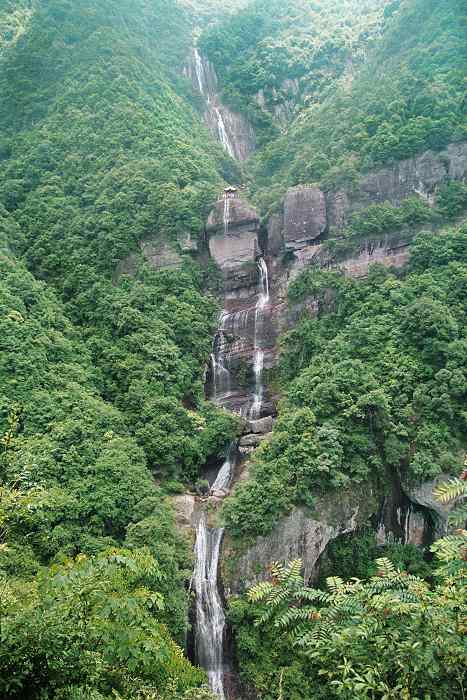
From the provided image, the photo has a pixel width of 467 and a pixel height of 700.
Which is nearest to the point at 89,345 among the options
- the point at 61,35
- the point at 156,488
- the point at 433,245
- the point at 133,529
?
the point at 156,488

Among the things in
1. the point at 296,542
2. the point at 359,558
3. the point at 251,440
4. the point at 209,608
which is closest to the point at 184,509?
the point at 209,608

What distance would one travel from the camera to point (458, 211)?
1020 inches

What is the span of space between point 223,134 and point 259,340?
24.9 metres

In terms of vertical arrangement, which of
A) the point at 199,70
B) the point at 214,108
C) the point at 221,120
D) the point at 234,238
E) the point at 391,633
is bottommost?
the point at 234,238

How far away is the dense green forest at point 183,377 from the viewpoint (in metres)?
5.08

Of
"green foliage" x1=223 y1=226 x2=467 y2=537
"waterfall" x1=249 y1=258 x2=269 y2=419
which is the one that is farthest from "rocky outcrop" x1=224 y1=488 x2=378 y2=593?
"waterfall" x1=249 y1=258 x2=269 y2=419

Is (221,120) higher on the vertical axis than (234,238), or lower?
higher

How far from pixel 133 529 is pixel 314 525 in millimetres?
5835

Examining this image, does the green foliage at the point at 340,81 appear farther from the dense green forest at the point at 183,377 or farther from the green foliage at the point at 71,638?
the green foliage at the point at 71,638

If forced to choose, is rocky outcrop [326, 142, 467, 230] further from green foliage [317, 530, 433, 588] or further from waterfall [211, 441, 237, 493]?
green foliage [317, 530, 433, 588]

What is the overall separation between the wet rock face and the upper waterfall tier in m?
15.4

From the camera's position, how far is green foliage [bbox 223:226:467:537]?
17.7 metres

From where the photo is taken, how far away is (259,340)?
88.2ft

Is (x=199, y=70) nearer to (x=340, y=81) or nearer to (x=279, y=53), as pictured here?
(x=279, y=53)
